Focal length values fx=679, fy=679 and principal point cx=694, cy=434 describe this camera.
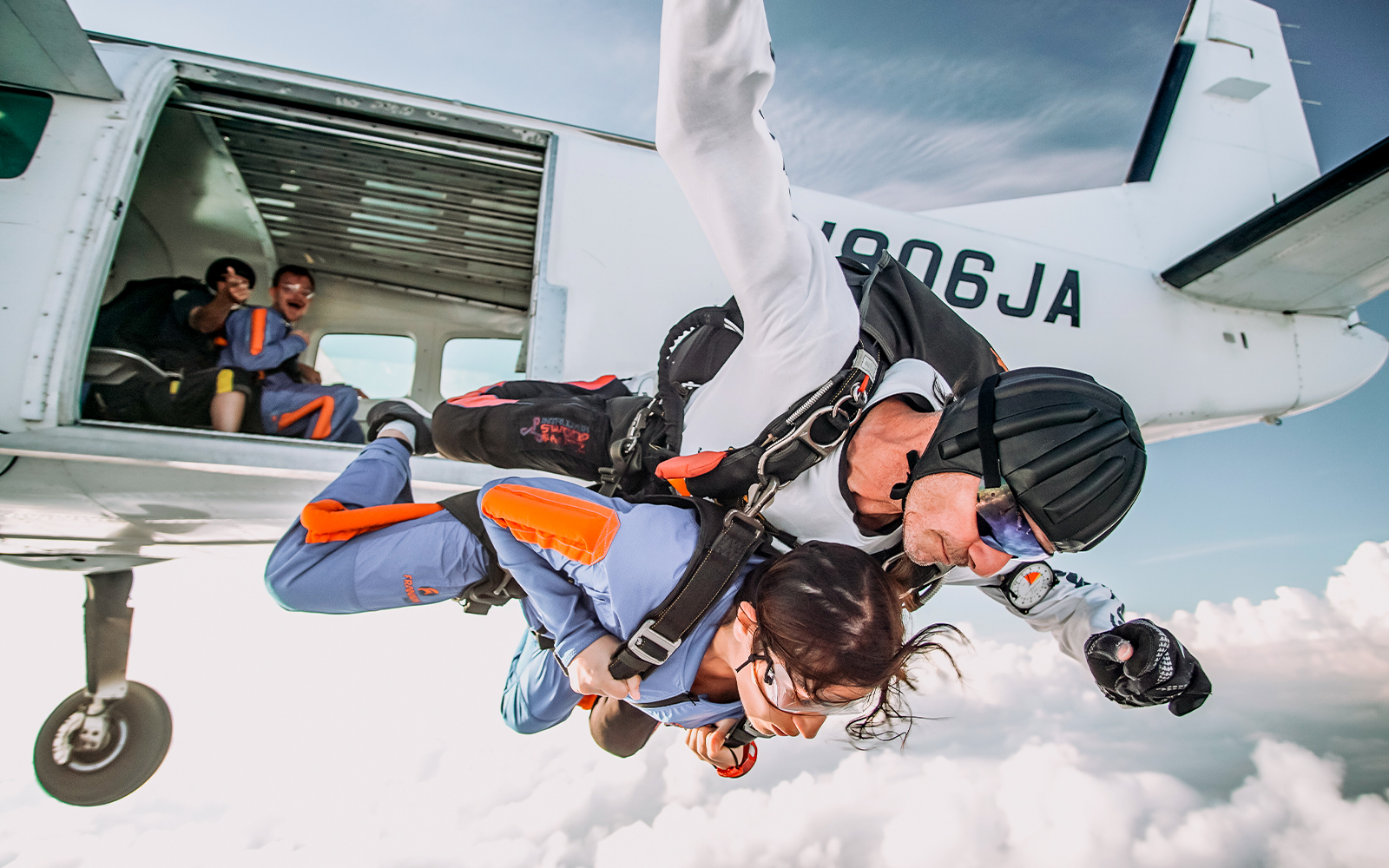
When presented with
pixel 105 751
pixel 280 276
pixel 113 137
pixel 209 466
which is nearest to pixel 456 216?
pixel 280 276

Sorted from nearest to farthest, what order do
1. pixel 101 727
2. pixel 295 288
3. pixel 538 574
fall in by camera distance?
pixel 538 574, pixel 295 288, pixel 101 727

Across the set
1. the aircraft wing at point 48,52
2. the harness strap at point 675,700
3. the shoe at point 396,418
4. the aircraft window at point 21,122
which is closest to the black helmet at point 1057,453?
the harness strap at point 675,700

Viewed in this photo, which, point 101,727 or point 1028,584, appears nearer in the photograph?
point 1028,584

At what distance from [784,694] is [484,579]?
2.89 ft

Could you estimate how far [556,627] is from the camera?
1.54m

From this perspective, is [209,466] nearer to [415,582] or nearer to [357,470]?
[357,470]

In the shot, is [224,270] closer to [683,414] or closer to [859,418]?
[683,414]

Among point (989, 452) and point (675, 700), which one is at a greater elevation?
point (989, 452)

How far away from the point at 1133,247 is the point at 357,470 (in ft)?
14.5

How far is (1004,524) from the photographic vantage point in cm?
135

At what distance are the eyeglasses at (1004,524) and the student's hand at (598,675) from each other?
0.79 metres

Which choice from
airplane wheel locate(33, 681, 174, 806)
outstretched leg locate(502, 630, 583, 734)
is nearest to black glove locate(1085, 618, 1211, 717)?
outstretched leg locate(502, 630, 583, 734)

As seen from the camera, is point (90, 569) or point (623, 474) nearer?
point (623, 474)

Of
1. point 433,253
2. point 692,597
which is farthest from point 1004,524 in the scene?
point 433,253
